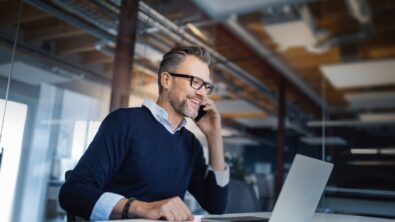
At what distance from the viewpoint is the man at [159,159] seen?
3.61 feet

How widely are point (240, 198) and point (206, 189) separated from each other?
42 cm

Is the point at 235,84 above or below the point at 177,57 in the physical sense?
above

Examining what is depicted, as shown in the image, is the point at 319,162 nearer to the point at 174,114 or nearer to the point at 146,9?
the point at 174,114

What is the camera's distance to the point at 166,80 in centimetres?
159

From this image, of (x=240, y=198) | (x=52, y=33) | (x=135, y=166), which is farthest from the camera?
(x=52, y=33)

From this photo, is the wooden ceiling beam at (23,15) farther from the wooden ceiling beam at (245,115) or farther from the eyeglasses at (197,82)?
the wooden ceiling beam at (245,115)

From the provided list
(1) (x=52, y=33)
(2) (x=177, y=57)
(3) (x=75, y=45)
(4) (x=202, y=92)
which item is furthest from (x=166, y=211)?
(3) (x=75, y=45)

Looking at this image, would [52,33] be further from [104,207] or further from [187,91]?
[104,207]

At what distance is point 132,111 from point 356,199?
3.75 m

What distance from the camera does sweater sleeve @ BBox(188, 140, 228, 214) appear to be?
160 cm

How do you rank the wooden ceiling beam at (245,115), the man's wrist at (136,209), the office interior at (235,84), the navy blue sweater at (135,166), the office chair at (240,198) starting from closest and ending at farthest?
the man's wrist at (136,209) → the navy blue sweater at (135,166) → the office chair at (240,198) → the office interior at (235,84) → the wooden ceiling beam at (245,115)

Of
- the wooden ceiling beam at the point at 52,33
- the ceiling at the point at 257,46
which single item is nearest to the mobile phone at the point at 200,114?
the ceiling at the point at 257,46

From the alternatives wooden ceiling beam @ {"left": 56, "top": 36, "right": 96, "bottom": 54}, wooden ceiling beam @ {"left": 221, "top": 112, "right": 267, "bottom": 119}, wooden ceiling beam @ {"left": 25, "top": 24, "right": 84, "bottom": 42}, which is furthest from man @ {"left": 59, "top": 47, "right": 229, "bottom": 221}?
wooden ceiling beam @ {"left": 221, "top": 112, "right": 267, "bottom": 119}

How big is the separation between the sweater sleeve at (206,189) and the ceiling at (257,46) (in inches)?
72.4
